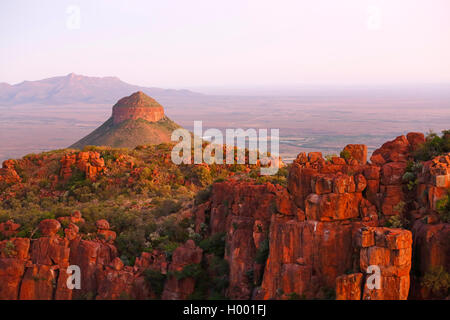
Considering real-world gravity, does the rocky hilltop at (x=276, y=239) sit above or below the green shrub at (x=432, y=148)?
below

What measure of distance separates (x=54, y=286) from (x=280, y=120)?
113260 millimetres

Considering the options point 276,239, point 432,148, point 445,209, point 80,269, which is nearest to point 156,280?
point 80,269

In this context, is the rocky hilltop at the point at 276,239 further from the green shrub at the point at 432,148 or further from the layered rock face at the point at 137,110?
the layered rock face at the point at 137,110

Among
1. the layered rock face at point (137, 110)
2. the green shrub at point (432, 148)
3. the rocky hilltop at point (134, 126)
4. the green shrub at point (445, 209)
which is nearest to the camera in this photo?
the green shrub at point (445, 209)

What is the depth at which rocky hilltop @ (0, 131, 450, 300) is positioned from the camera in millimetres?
14203

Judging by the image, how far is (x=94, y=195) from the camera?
32.4 metres

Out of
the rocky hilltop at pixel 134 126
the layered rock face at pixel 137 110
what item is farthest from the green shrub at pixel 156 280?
the layered rock face at pixel 137 110

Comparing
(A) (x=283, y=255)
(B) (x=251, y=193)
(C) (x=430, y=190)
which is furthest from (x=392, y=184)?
(B) (x=251, y=193)

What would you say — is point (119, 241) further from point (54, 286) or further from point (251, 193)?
point (251, 193)

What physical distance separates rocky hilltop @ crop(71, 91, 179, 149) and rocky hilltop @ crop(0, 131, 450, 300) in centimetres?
4674

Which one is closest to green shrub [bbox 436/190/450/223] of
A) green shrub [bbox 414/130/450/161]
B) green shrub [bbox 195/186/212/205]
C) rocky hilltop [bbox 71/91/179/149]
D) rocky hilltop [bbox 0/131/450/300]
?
rocky hilltop [bbox 0/131/450/300]

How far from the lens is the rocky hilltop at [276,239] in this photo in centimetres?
1420

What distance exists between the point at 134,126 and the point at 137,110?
4061mm

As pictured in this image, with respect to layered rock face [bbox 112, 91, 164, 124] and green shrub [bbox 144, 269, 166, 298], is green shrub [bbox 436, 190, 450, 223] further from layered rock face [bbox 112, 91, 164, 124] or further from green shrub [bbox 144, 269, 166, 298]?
layered rock face [bbox 112, 91, 164, 124]
